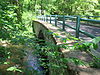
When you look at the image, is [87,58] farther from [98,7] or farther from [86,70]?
[98,7]

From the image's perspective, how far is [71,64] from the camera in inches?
75.1

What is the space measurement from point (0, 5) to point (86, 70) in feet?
10.1

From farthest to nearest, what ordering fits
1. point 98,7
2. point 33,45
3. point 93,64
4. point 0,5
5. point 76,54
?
point 98,7 → point 0,5 → point 33,45 → point 76,54 → point 93,64

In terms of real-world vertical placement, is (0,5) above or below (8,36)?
above

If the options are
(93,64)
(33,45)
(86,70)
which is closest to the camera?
(86,70)

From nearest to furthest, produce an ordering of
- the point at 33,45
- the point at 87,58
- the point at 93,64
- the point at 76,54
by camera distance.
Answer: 1. the point at 93,64
2. the point at 87,58
3. the point at 76,54
4. the point at 33,45

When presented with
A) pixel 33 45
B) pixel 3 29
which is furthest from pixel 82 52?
pixel 3 29

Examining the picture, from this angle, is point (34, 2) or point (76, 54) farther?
point (34, 2)

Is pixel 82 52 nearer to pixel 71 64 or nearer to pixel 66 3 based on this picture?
pixel 71 64

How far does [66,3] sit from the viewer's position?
19.9 m

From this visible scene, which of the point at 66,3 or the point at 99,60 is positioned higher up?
the point at 66,3

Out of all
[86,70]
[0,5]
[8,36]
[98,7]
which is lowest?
[86,70]

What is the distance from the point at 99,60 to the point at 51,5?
20048 mm

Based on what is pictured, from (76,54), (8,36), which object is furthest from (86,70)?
(8,36)
